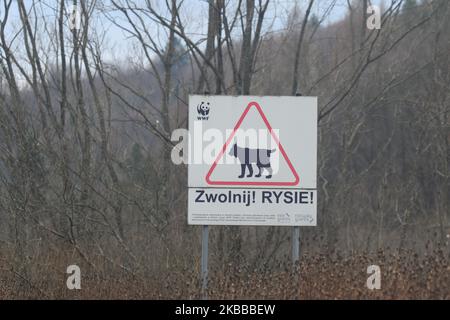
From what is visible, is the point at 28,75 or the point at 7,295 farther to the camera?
the point at 28,75

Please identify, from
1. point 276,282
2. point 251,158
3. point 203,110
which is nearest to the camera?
point 276,282

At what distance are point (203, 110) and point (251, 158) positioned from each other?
692 millimetres

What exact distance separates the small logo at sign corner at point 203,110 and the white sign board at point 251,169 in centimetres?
5

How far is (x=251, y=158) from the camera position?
7625 mm

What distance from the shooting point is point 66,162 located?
11.0 m

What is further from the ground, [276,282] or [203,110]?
[203,110]

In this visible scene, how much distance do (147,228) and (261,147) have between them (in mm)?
3852

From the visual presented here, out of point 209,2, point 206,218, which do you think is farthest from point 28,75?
point 206,218

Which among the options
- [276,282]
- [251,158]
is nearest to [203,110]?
[251,158]

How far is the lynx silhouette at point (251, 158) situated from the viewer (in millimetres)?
7621

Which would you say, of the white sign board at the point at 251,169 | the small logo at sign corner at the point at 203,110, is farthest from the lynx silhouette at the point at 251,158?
the small logo at sign corner at the point at 203,110

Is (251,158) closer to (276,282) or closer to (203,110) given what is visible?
(203,110)

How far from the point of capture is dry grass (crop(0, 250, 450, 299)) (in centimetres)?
665
